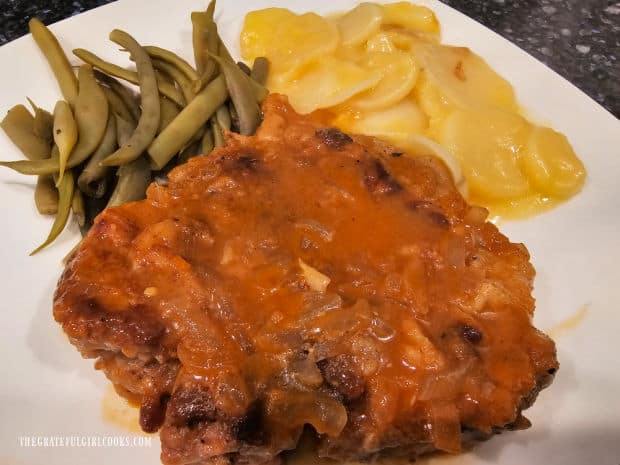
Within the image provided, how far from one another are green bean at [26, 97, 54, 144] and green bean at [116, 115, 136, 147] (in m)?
0.45

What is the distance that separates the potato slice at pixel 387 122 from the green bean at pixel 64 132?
1.88m

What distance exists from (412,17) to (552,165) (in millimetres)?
1793

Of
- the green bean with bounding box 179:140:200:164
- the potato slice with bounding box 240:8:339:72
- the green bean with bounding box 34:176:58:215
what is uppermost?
the potato slice with bounding box 240:8:339:72

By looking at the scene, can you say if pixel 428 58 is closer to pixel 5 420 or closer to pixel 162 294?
pixel 162 294

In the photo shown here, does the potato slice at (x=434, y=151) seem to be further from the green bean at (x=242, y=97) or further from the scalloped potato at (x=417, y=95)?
the green bean at (x=242, y=97)

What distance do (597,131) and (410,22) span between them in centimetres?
176

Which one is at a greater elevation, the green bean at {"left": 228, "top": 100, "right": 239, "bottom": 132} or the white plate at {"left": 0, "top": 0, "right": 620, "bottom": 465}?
the green bean at {"left": 228, "top": 100, "right": 239, "bottom": 132}

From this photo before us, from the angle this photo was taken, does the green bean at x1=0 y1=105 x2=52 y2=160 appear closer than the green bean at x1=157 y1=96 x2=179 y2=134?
Yes

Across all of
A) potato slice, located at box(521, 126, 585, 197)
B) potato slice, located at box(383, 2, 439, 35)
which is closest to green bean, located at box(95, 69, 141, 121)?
potato slice, located at box(383, 2, 439, 35)

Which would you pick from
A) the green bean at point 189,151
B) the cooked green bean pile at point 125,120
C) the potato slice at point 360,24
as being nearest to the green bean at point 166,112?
the cooked green bean pile at point 125,120

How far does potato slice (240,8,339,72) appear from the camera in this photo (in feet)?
14.6

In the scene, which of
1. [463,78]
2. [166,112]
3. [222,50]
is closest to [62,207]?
[166,112]

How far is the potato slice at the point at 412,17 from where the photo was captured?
15.8 ft

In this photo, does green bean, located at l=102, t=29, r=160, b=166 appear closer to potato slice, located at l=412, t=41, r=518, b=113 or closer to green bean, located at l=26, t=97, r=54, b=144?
green bean, located at l=26, t=97, r=54, b=144
